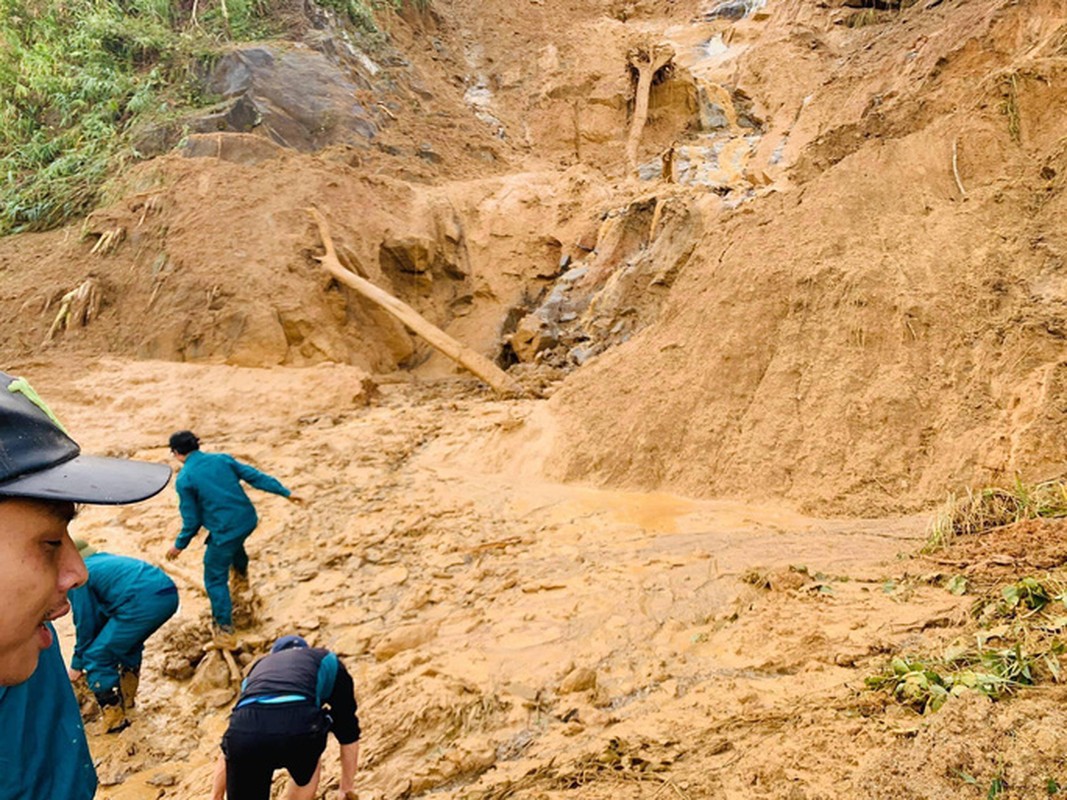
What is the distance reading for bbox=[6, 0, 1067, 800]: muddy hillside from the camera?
2.38 meters

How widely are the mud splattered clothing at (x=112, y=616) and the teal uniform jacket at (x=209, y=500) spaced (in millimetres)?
540

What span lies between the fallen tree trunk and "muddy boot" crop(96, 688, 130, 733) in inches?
201

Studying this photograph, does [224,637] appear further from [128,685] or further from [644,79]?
[644,79]

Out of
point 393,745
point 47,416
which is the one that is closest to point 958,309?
point 393,745

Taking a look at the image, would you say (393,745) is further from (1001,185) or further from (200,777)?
(1001,185)

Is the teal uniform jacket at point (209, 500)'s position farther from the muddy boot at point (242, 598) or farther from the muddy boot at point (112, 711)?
the muddy boot at point (112, 711)

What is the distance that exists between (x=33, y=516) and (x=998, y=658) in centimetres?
243

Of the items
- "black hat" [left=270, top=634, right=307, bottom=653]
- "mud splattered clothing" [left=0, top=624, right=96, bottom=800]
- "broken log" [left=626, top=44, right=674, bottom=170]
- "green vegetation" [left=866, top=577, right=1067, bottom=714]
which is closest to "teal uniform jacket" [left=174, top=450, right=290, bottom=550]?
"black hat" [left=270, top=634, right=307, bottom=653]

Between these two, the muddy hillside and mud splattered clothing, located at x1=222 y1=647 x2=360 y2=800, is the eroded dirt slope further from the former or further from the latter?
mud splattered clothing, located at x1=222 y1=647 x2=360 y2=800

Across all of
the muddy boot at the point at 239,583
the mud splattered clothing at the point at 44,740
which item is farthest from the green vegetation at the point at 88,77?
the mud splattered clothing at the point at 44,740

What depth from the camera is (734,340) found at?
224 inches

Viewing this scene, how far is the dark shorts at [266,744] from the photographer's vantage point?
2369 millimetres

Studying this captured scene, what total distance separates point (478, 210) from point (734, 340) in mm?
7699

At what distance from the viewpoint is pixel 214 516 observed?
14.3 feet
